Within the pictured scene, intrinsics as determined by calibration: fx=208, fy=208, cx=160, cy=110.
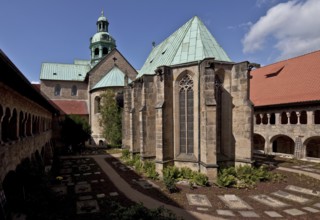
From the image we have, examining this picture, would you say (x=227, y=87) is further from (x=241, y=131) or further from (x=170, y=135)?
(x=170, y=135)

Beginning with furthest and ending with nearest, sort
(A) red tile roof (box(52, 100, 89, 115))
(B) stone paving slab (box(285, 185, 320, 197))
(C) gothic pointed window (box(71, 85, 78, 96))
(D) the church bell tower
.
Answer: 1. (D) the church bell tower
2. (C) gothic pointed window (box(71, 85, 78, 96))
3. (A) red tile roof (box(52, 100, 89, 115))
4. (B) stone paving slab (box(285, 185, 320, 197))

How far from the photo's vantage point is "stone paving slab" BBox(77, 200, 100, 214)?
877cm

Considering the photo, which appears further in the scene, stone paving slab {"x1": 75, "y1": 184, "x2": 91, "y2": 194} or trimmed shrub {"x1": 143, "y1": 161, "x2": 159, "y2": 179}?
trimmed shrub {"x1": 143, "y1": 161, "x2": 159, "y2": 179}

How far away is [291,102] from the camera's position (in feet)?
68.2

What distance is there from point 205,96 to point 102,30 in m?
32.9

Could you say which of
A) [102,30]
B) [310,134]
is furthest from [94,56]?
[310,134]

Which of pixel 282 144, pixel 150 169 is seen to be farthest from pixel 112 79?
pixel 282 144

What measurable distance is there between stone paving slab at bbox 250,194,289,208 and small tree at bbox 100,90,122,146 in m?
20.3

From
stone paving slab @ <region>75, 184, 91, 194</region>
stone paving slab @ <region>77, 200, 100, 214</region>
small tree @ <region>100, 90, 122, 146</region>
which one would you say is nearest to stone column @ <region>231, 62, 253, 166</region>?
stone paving slab @ <region>77, 200, 100, 214</region>

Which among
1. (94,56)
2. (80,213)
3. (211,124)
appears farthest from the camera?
Answer: (94,56)

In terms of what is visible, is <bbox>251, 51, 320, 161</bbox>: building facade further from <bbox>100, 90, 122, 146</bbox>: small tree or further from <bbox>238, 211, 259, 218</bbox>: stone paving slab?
<bbox>100, 90, 122, 146</bbox>: small tree

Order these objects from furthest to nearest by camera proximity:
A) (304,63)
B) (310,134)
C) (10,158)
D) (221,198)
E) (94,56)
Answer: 1. (94,56)
2. (304,63)
3. (310,134)
4. (221,198)
5. (10,158)

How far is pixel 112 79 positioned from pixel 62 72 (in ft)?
40.6

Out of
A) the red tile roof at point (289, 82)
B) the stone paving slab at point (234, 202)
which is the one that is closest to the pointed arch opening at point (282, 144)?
the red tile roof at point (289, 82)
